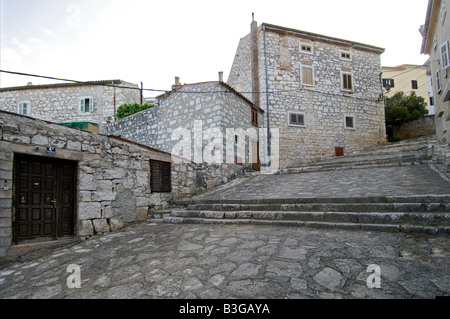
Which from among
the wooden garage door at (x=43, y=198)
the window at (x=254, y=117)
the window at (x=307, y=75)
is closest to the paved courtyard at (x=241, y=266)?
the wooden garage door at (x=43, y=198)

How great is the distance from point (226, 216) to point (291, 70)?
39.5 feet

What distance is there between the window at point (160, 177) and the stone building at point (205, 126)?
2095 mm

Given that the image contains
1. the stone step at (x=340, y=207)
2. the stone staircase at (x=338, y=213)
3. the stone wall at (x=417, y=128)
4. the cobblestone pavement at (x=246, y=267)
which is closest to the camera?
the cobblestone pavement at (x=246, y=267)

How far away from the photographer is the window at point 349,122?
15289 mm

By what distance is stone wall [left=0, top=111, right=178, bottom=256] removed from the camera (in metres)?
3.72

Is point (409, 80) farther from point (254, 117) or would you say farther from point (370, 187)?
point (370, 187)

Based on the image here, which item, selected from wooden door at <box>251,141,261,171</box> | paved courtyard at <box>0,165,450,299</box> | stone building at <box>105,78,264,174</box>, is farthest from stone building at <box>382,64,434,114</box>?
paved courtyard at <box>0,165,450,299</box>

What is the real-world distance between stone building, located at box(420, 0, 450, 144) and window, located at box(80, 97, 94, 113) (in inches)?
792

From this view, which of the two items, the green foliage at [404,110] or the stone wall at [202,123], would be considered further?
the green foliage at [404,110]

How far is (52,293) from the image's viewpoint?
103 inches

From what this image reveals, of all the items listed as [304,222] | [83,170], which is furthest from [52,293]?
[304,222]

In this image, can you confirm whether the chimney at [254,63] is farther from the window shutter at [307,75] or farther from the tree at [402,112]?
the tree at [402,112]
